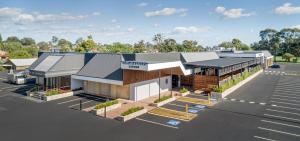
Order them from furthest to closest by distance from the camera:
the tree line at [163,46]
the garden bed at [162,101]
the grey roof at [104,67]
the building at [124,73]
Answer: the tree line at [163,46] < the grey roof at [104,67] < the building at [124,73] < the garden bed at [162,101]

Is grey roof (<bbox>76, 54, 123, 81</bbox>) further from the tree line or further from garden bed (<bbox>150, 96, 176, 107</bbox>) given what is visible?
the tree line

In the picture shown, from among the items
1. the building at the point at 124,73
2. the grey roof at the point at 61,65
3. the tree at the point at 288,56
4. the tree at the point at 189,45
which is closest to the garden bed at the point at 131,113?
the building at the point at 124,73

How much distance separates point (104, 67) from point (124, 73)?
5.29 metres

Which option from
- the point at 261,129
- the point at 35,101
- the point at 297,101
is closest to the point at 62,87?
the point at 35,101

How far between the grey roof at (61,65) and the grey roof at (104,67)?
169cm

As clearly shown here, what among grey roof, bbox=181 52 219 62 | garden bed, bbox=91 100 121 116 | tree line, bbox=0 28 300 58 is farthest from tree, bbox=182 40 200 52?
garden bed, bbox=91 100 121 116

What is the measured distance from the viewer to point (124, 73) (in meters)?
28.5

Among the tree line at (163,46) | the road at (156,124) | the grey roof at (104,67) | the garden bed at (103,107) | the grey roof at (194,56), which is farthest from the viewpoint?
the tree line at (163,46)

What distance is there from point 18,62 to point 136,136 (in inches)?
2394

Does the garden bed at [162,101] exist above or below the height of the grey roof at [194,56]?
below

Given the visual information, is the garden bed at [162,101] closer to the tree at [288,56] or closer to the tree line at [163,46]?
the tree line at [163,46]

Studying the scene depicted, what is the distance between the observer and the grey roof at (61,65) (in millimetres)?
33344

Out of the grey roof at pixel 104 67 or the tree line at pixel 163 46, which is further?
the tree line at pixel 163 46

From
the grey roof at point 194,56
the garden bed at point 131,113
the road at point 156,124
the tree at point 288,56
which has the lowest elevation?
the road at point 156,124
